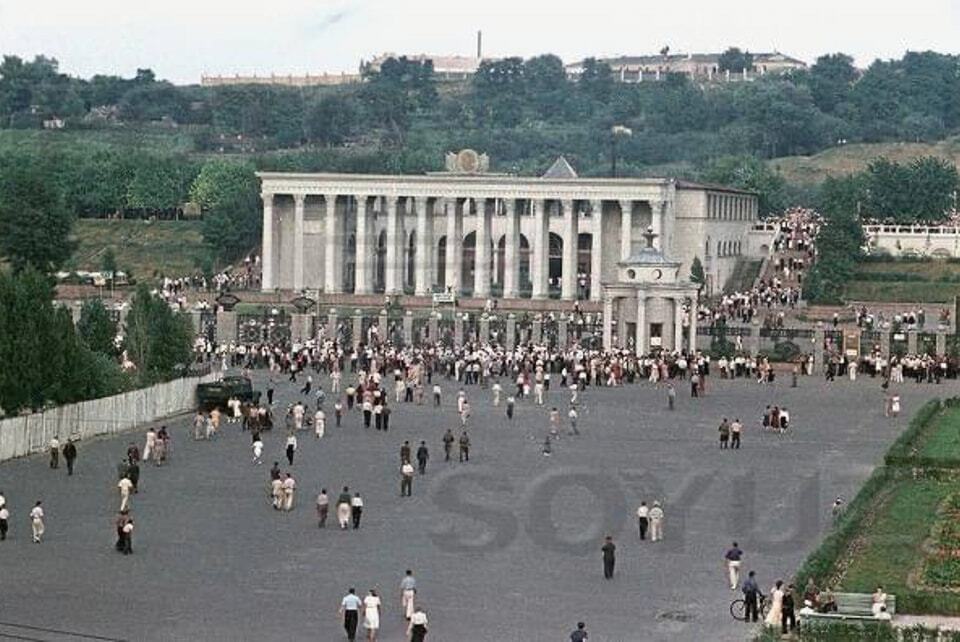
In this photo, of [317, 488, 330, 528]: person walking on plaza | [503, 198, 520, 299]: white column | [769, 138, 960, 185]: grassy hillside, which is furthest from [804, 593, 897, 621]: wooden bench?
[769, 138, 960, 185]: grassy hillside

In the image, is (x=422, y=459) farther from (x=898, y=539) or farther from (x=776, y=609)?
(x=776, y=609)

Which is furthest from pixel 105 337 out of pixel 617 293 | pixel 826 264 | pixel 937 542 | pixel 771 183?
pixel 771 183

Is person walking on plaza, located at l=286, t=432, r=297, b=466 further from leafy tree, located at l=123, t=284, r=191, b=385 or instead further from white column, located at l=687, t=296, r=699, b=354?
white column, located at l=687, t=296, r=699, b=354

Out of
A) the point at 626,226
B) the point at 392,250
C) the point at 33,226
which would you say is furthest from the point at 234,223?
the point at 626,226

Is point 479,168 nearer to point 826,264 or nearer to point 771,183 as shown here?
point 826,264

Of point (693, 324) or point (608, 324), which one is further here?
point (608, 324)

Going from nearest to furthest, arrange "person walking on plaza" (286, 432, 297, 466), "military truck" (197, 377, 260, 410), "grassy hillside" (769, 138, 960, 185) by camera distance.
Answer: "person walking on plaza" (286, 432, 297, 466), "military truck" (197, 377, 260, 410), "grassy hillside" (769, 138, 960, 185)
